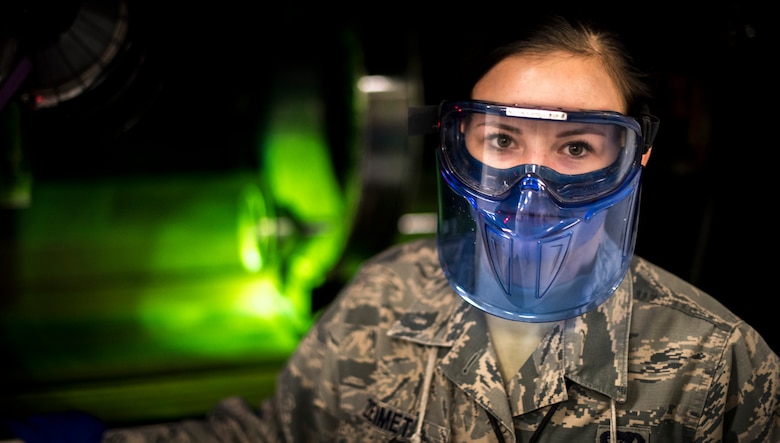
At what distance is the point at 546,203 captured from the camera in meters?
1.34

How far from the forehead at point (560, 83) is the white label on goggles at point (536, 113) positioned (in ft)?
0.16

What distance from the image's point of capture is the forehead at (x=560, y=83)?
1.36m

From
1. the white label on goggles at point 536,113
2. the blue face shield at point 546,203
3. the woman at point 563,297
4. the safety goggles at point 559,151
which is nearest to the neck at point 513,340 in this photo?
the woman at point 563,297

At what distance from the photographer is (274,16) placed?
3.52 metres

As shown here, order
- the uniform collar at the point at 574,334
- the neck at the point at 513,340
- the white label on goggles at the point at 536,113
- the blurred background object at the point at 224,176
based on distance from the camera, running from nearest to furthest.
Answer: the white label on goggles at the point at 536,113
the uniform collar at the point at 574,334
the neck at the point at 513,340
the blurred background object at the point at 224,176

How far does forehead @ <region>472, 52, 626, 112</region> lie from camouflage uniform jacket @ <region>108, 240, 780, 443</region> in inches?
15.0

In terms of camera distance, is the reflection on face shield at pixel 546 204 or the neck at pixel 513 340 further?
the neck at pixel 513 340

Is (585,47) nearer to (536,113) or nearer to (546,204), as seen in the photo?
(536,113)

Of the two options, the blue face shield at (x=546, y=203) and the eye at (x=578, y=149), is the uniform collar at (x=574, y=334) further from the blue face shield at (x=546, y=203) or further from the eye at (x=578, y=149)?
the eye at (x=578, y=149)

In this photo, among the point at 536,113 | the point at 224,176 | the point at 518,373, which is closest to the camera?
the point at 536,113

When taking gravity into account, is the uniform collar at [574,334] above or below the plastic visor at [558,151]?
below

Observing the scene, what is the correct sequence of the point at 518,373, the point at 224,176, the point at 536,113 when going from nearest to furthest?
1. the point at 536,113
2. the point at 518,373
3. the point at 224,176

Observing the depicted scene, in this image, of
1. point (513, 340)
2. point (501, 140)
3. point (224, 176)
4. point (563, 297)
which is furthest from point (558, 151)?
point (224, 176)

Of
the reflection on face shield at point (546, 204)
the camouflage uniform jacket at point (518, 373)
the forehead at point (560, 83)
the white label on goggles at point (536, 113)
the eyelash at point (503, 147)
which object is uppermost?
the forehead at point (560, 83)
